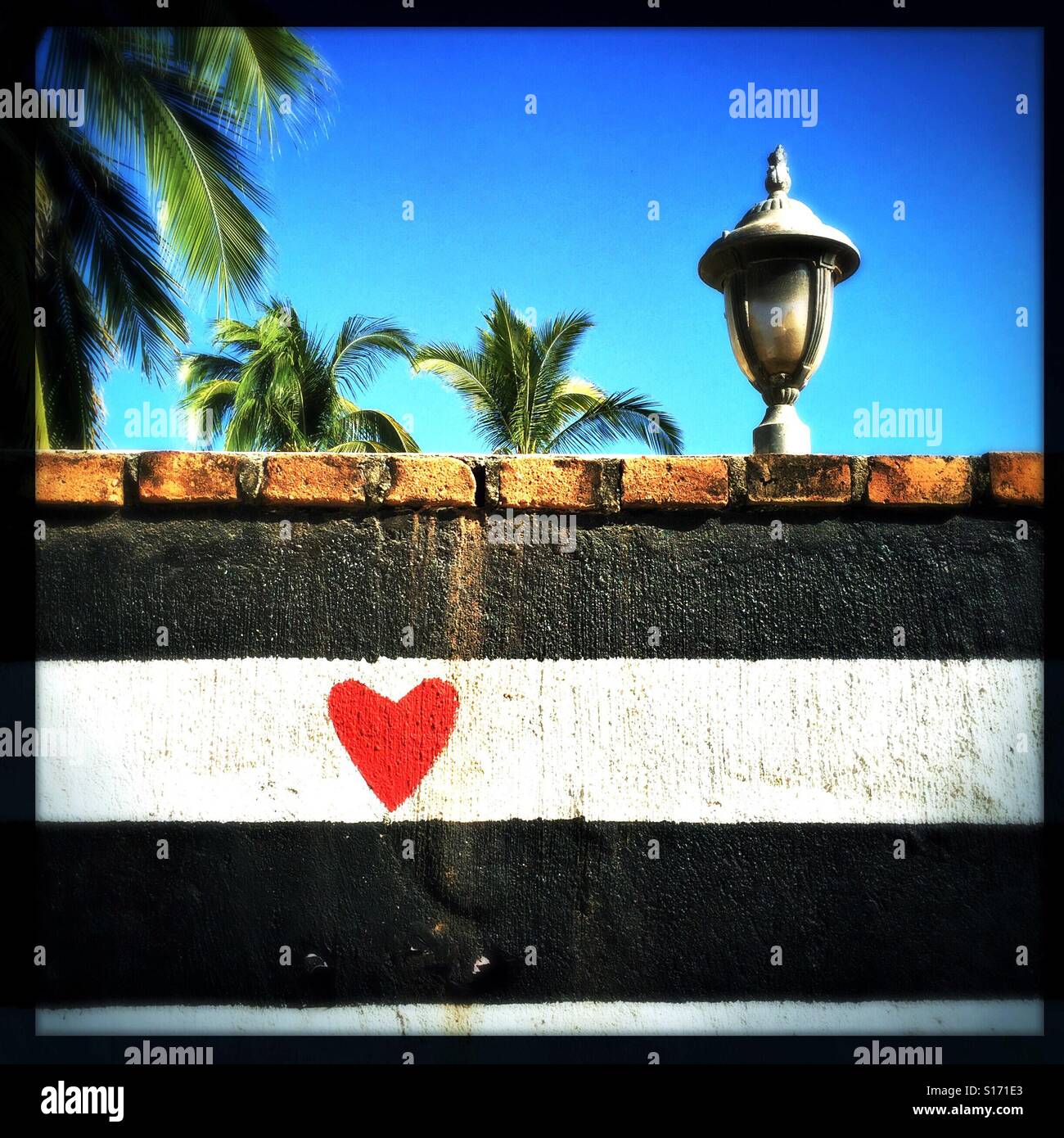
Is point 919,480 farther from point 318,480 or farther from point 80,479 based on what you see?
point 80,479

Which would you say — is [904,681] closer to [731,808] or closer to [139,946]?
[731,808]

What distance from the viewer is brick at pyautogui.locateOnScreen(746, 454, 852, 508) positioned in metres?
2.17

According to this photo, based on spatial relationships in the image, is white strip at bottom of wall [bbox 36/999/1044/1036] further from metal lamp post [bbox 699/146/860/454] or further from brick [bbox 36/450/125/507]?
metal lamp post [bbox 699/146/860/454]

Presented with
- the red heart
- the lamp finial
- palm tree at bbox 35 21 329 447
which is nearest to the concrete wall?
the red heart

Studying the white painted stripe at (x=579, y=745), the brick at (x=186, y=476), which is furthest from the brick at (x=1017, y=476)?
the brick at (x=186, y=476)

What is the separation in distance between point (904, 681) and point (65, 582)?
6.53 feet

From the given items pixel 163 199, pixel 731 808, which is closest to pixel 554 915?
pixel 731 808

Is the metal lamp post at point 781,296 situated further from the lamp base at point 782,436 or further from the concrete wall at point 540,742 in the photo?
the concrete wall at point 540,742

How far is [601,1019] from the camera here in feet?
6.91

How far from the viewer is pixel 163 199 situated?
5.79 metres

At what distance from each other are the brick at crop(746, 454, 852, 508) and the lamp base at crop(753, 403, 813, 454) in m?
0.38

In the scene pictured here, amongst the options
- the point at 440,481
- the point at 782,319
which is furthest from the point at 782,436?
the point at 440,481

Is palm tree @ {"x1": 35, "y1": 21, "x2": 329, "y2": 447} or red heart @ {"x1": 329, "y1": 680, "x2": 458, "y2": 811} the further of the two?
palm tree @ {"x1": 35, "y1": 21, "x2": 329, "y2": 447}
